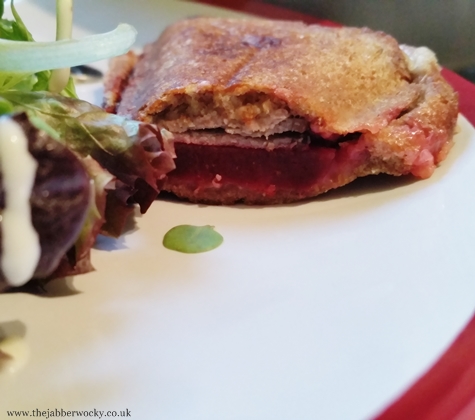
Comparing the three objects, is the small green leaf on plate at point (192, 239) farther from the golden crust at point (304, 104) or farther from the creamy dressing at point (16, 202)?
the creamy dressing at point (16, 202)

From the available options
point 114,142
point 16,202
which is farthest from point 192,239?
point 16,202

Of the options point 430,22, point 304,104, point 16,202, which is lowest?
point 16,202

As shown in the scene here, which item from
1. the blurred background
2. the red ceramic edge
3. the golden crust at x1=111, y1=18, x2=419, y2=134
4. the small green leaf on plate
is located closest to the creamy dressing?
the small green leaf on plate

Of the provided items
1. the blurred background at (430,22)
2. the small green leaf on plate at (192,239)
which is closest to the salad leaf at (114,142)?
the small green leaf on plate at (192,239)

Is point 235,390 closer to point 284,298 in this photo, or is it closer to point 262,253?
point 284,298

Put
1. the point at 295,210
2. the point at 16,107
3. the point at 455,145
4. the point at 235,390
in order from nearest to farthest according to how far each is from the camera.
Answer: the point at 235,390, the point at 16,107, the point at 295,210, the point at 455,145

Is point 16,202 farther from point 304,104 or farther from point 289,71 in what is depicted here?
point 289,71

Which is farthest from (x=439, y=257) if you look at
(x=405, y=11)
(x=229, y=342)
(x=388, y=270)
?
(x=405, y=11)
